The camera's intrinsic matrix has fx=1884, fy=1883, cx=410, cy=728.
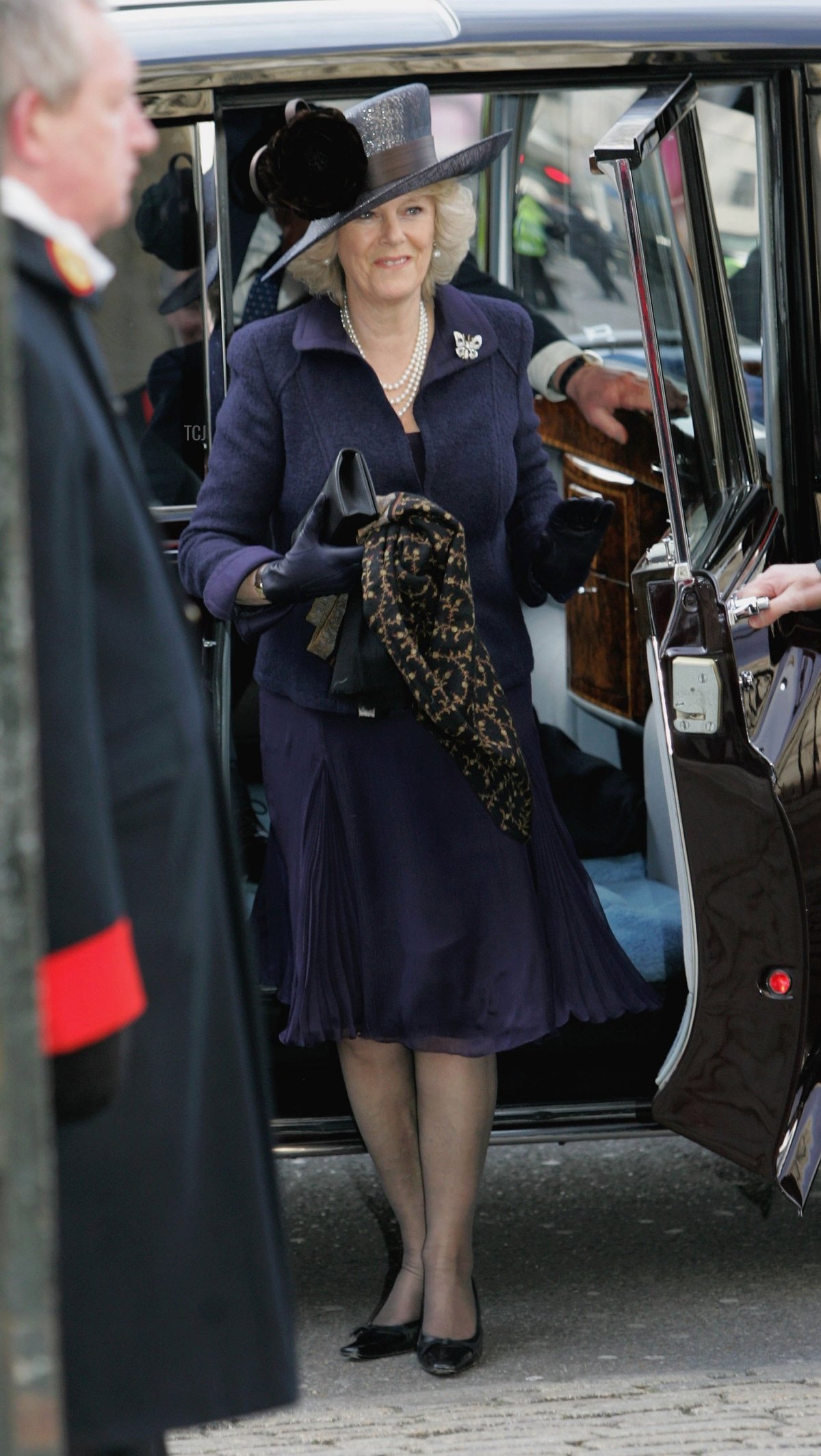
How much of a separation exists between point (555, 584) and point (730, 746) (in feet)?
1.83

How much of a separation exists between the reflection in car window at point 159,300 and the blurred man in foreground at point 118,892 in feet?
4.78

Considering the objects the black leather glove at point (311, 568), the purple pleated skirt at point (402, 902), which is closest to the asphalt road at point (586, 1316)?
the purple pleated skirt at point (402, 902)

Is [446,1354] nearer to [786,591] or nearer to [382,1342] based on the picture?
[382,1342]

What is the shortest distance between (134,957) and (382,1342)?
6.05 feet

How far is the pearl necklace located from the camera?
3189mm

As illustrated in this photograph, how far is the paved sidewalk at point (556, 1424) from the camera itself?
2596mm

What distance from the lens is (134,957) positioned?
1.59 m

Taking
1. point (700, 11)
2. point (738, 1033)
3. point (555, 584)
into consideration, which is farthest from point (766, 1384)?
point (700, 11)

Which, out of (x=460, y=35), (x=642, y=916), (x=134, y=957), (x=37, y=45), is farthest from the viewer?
(x=642, y=916)

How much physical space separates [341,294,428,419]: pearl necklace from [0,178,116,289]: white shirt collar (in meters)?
1.58

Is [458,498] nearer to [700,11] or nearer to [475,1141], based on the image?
[700,11]

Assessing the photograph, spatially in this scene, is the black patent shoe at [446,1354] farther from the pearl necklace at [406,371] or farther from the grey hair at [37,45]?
the grey hair at [37,45]

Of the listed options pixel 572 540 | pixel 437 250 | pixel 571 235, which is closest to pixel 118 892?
pixel 572 540

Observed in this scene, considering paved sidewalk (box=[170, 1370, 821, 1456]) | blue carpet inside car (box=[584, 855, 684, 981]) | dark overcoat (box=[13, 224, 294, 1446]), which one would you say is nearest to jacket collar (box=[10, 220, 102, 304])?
dark overcoat (box=[13, 224, 294, 1446])
